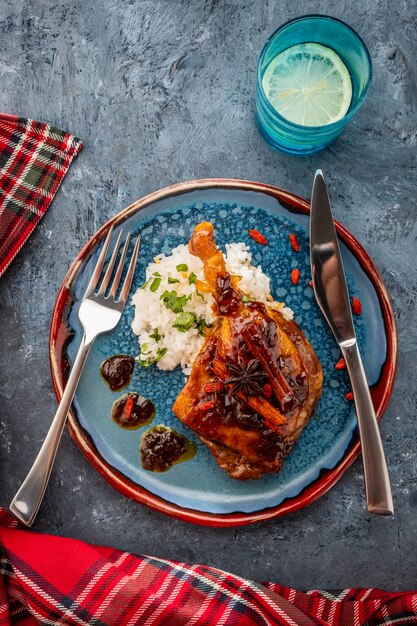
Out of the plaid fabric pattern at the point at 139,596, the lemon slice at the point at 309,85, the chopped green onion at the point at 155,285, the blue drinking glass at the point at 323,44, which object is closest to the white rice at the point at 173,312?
the chopped green onion at the point at 155,285

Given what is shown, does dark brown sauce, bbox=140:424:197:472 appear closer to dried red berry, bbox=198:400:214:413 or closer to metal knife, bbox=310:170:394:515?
dried red berry, bbox=198:400:214:413

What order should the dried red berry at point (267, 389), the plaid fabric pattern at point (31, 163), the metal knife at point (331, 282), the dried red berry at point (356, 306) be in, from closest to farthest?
the dried red berry at point (267, 389), the metal knife at point (331, 282), the dried red berry at point (356, 306), the plaid fabric pattern at point (31, 163)

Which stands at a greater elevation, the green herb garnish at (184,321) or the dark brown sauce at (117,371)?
the green herb garnish at (184,321)

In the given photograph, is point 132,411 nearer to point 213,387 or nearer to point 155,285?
point 213,387

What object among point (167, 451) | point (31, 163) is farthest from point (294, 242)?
point (31, 163)

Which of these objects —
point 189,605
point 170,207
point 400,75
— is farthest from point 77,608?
point 400,75

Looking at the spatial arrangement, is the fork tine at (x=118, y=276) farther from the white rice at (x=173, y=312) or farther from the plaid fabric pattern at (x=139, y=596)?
the plaid fabric pattern at (x=139, y=596)
